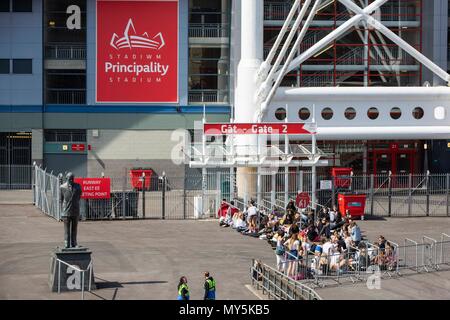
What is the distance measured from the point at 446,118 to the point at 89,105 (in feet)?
76.1

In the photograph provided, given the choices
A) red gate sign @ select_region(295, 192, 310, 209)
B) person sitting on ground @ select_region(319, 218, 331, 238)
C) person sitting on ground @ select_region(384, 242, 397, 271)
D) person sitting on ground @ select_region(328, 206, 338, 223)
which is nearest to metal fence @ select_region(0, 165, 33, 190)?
red gate sign @ select_region(295, 192, 310, 209)

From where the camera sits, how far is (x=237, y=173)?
50406mm

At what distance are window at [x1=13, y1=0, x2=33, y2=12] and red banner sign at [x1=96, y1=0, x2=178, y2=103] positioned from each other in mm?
4543

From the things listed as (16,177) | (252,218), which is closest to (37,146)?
(16,177)

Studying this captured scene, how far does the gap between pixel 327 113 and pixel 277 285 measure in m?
31.6

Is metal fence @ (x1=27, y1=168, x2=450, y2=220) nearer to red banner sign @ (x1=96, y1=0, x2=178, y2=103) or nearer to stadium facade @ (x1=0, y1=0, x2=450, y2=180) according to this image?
stadium facade @ (x1=0, y1=0, x2=450, y2=180)

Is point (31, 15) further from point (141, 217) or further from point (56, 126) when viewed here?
point (141, 217)

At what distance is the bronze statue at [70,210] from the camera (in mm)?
26141

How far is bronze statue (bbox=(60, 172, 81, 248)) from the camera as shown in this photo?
26.1m

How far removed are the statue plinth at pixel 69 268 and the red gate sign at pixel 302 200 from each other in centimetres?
1908

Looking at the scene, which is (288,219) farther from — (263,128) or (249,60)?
(249,60)

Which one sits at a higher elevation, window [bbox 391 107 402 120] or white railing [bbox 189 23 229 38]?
white railing [bbox 189 23 229 38]
